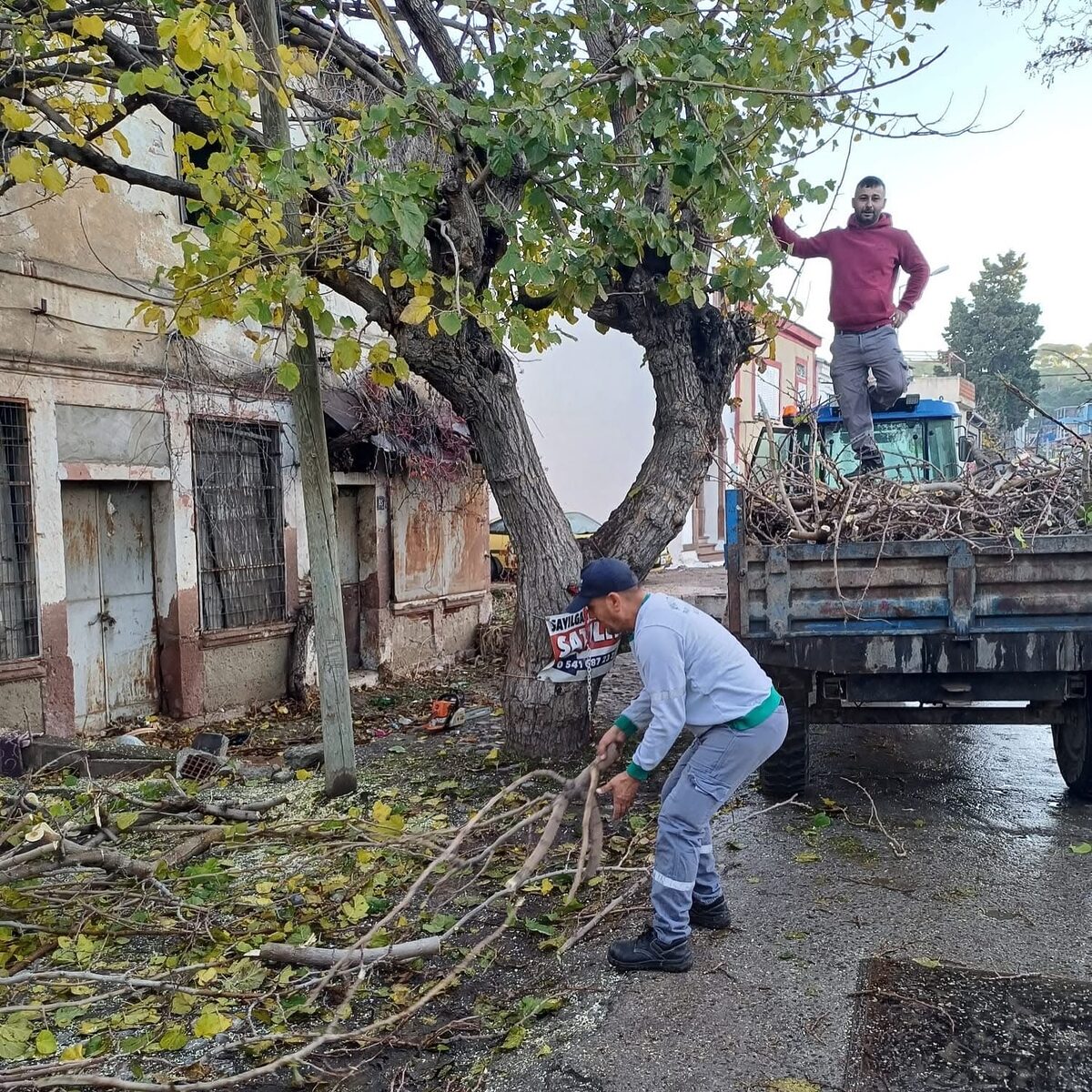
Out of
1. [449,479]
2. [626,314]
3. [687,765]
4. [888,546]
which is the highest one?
[626,314]

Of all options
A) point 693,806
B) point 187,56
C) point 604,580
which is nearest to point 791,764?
point 693,806

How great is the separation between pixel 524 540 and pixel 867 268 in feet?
10.5

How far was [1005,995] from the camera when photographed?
3.23 meters

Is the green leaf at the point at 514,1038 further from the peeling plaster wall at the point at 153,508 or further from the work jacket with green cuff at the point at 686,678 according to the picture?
the peeling plaster wall at the point at 153,508

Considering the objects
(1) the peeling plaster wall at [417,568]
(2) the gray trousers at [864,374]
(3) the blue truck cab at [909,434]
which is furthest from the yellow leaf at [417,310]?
(1) the peeling plaster wall at [417,568]

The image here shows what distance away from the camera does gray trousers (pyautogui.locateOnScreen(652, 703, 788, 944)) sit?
3.53 metres

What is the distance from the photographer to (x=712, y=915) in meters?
3.85

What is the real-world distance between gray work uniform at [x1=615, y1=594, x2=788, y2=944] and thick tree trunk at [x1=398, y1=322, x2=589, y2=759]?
2.65 meters

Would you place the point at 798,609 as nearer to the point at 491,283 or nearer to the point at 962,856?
the point at 962,856

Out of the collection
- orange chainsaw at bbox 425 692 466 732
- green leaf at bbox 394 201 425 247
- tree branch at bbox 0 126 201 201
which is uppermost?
tree branch at bbox 0 126 201 201

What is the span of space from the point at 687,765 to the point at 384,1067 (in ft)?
5.07

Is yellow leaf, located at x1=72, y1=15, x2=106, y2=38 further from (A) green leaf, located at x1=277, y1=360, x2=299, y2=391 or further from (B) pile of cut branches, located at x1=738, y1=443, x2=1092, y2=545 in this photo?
(B) pile of cut branches, located at x1=738, y1=443, x2=1092, y2=545

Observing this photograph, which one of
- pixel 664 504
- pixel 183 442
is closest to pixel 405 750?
pixel 664 504

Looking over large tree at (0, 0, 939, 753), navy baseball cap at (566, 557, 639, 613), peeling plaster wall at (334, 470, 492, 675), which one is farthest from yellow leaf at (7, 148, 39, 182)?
peeling plaster wall at (334, 470, 492, 675)
